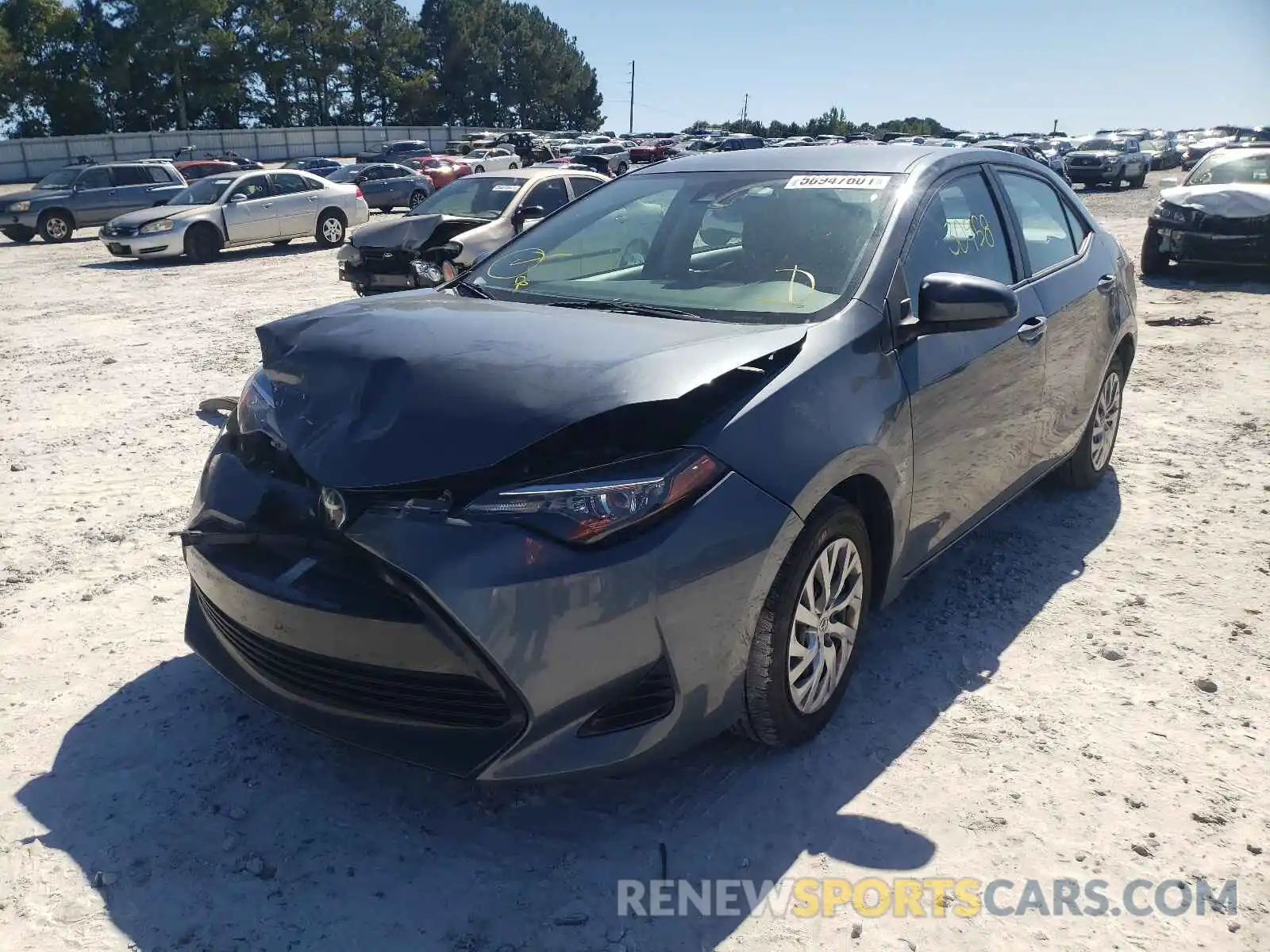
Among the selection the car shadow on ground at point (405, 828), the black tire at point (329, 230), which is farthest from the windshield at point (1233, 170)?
the black tire at point (329, 230)

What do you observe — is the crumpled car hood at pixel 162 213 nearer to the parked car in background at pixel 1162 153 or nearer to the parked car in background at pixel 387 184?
the parked car in background at pixel 387 184

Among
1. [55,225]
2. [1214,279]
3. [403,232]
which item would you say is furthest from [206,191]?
[1214,279]

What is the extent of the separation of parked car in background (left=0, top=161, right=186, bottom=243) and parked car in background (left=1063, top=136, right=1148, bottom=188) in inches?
1006

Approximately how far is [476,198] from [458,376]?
31.6 feet

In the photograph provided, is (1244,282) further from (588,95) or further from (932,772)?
(588,95)

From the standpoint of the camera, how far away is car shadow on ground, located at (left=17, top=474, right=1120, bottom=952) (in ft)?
7.82

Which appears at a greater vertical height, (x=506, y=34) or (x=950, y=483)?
(x=506, y=34)

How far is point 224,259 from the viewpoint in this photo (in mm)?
17484

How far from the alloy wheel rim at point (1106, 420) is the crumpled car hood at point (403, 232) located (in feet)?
24.9

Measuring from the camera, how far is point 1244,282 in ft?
40.8

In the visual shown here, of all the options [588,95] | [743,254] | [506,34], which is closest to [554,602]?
[743,254]

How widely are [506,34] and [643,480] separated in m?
96.6

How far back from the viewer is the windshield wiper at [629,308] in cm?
324

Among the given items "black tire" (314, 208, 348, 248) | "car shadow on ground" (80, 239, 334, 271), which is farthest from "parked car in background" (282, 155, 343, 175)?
"black tire" (314, 208, 348, 248)
